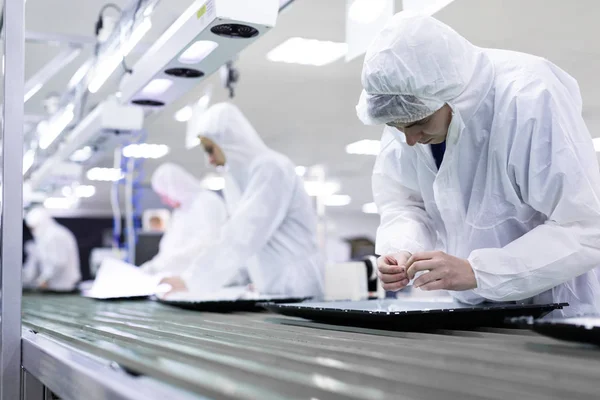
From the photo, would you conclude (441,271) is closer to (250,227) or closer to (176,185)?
(250,227)

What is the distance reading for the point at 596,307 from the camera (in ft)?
4.20

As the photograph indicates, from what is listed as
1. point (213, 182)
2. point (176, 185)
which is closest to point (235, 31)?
point (176, 185)

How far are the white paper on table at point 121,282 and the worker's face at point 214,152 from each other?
55 centimetres

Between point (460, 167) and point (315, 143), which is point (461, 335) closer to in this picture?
point (460, 167)

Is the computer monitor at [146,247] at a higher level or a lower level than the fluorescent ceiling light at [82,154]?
lower

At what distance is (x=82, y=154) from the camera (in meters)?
3.59

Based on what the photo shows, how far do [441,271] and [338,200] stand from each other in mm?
11785

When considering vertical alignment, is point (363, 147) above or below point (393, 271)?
above

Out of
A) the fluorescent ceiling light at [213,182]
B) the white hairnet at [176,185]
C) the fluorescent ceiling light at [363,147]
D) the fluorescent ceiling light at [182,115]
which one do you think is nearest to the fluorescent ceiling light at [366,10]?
the white hairnet at [176,185]

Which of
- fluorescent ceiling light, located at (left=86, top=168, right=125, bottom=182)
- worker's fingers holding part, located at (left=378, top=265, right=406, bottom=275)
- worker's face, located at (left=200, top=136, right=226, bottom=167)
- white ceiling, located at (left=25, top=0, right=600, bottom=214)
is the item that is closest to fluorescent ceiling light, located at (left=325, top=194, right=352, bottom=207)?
white ceiling, located at (left=25, top=0, right=600, bottom=214)

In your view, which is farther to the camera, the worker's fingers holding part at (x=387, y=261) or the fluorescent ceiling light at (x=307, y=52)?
the fluorescent ceiling light at (x=307, y=52)

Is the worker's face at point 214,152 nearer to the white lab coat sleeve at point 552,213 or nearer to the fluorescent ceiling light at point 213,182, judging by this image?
the white lab coat sleeve at point 552,213

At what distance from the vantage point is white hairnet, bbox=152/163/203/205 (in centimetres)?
504

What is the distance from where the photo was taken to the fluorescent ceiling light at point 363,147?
Result: 707 cm
